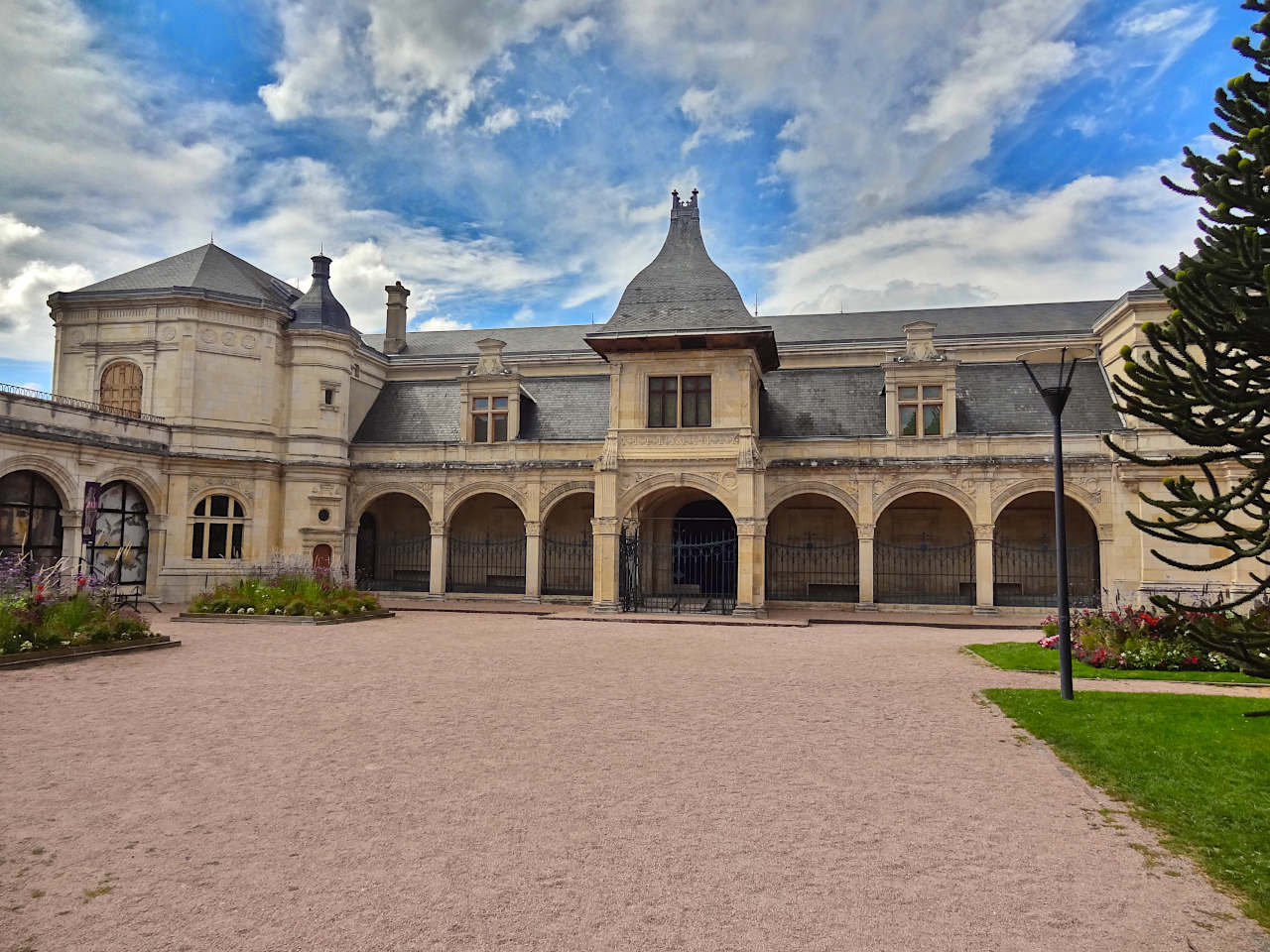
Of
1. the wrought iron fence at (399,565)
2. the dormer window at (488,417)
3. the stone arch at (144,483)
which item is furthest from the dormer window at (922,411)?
the stone arch at (144,483)

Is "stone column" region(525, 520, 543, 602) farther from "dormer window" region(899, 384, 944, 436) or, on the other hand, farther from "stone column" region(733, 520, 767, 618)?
"dormer window" region(899, 384, 944, 436)

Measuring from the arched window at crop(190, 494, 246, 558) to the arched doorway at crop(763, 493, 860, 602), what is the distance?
17491mm

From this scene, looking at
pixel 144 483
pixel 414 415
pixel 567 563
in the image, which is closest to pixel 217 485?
pixel 144 483

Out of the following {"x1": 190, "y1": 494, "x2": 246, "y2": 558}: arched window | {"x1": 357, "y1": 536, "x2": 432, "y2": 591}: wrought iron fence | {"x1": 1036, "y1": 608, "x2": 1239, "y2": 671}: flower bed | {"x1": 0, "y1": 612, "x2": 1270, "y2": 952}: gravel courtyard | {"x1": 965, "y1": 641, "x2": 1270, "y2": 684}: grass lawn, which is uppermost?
{"x1": 190, "y1": 494, "x2": 246, "y2": 558}: arched window

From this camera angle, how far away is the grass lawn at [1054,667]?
1271 centimetres

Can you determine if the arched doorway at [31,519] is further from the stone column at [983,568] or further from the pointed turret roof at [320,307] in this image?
the stone column at [983,568]

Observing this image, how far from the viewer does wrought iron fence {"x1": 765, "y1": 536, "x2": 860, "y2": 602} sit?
93.1ft

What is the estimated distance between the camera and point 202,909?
4508 mm

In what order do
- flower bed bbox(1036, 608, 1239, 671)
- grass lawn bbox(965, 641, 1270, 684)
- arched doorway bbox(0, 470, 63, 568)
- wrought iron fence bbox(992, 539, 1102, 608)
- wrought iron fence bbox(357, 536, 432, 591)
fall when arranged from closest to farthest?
grass lawn bbox(965, 641, 1270, 684)
flower bed bbox(1036, 608, 1239, 671)
arched doorway bbox(0, 470, 63, 568)
wrought iron fence bbox(992, 539, 1102, 608)
wrought iron fence bbox(357, 536, 432, 591)

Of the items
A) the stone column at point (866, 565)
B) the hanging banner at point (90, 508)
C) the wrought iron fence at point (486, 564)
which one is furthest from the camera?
the wrought iron fence at point (486, 564)

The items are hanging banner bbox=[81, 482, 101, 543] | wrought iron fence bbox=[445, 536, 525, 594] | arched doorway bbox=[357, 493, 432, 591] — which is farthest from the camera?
wrought iron fence bbox=[445, 536, 525, 594]

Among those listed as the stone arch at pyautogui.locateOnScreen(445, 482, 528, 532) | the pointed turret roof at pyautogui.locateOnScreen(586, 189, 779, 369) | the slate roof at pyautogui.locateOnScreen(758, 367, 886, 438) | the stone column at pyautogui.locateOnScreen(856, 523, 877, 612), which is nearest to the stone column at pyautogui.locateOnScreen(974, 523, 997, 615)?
the stone column at pyautogui.locateOnScreen(856, 523, 877, 612)

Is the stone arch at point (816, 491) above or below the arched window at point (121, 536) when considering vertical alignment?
above

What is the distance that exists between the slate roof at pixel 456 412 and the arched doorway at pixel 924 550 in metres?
10.3
